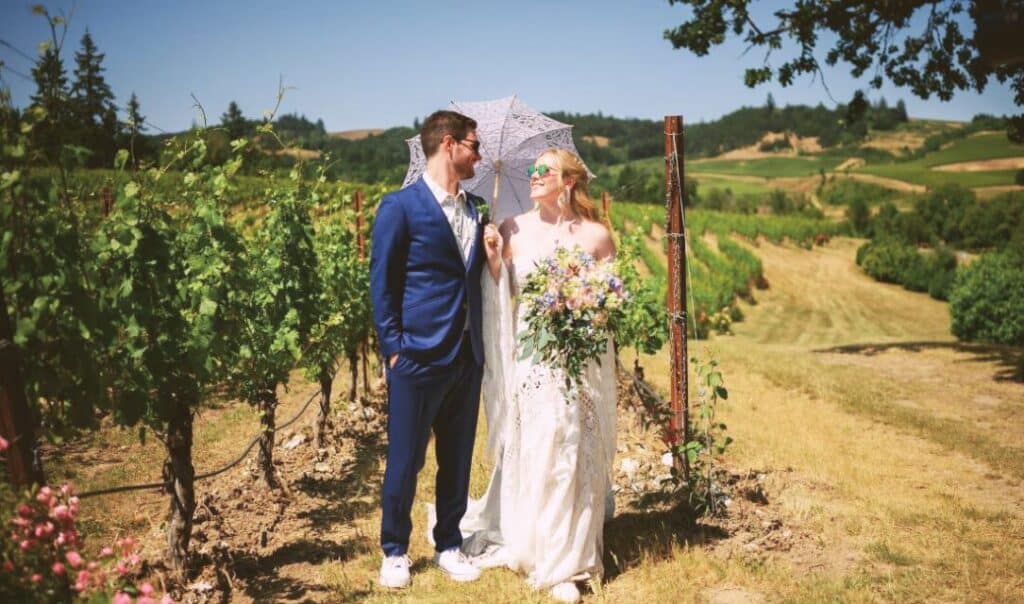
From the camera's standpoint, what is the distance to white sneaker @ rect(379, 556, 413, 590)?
3.87 meters

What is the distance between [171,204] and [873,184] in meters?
73.0

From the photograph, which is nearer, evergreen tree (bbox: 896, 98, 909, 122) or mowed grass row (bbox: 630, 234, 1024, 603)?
mowed grass row (bbox: 630, 234, 1024, 603)

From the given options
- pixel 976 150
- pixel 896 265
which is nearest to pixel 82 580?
pixel 896 265

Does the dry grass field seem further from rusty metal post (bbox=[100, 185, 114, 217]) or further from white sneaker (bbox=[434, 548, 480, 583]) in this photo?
rusty metal post (bbox=[100, 185, 114, 217])

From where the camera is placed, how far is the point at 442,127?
3.70 meters

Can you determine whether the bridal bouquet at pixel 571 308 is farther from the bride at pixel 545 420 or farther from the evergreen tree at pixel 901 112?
the evergreen tree at pixel 901 112

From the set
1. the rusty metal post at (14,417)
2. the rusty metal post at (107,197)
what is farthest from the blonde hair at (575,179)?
the rusty metal post at (14,417)

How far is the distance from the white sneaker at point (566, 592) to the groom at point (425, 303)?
21.2 inches

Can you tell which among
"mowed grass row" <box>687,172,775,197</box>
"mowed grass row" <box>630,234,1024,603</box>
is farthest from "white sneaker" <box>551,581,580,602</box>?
"mowed grass row" <box>687,172,775,197</box>

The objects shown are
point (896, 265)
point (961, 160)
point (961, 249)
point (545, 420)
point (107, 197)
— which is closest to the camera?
point (545, 420)

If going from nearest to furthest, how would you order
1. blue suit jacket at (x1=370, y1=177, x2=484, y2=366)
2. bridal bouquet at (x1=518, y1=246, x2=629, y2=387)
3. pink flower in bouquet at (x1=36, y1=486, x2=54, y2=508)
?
pink flower in bouquet at (x1=36, y1=486, x2=54, y2=508) → blue suit jacket at (x1=370, y1=177, x2=484, y2=366) → bridal bouquet at (x1=518, y1=246, x2=629, y2=387)

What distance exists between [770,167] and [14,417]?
102m

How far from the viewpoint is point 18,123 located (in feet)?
9.23

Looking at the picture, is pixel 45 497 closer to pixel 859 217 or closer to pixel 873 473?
pixel 873 473
